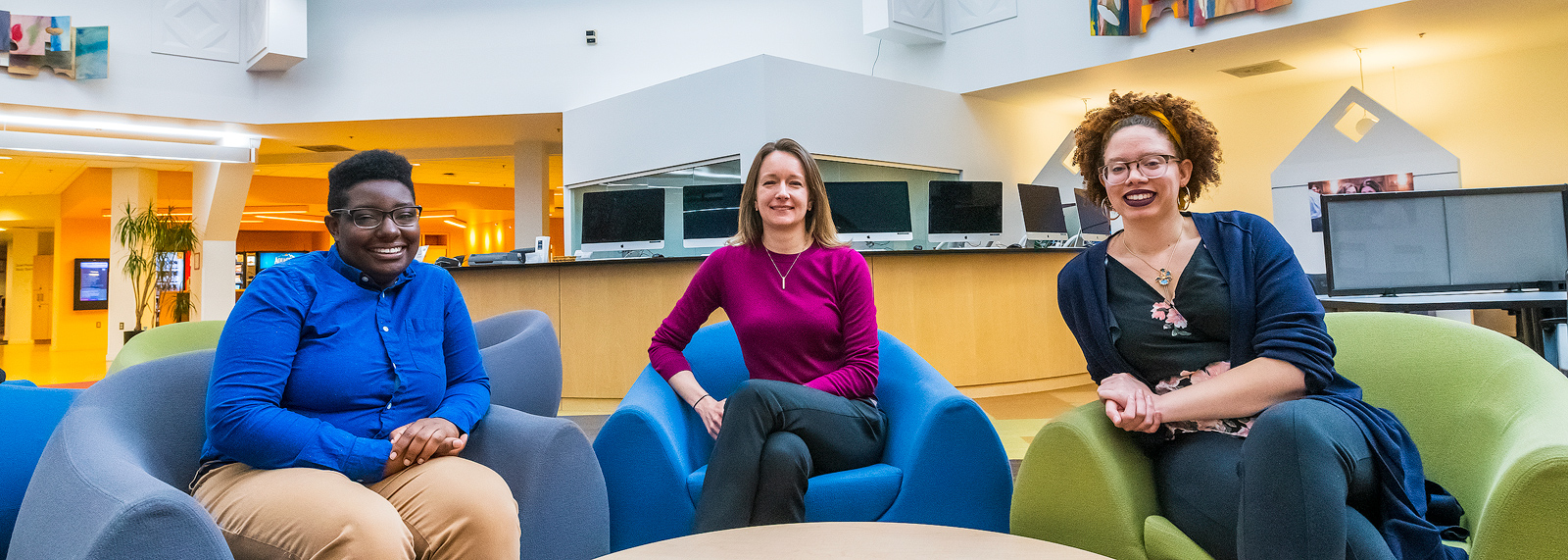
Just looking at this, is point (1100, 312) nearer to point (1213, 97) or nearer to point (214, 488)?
point (214, 488)

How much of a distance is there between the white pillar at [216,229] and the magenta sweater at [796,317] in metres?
9.49

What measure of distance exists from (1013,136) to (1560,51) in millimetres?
4117

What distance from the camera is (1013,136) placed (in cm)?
781

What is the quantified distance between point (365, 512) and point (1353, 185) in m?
7.82

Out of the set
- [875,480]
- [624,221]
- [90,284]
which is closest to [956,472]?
[875,480]

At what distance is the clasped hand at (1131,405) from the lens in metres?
1.45

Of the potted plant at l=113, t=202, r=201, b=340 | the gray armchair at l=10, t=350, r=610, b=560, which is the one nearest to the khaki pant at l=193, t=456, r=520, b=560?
the gray armchair at l=10, t=350, r=610, b=560

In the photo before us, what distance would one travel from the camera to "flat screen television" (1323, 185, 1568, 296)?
2822 mm

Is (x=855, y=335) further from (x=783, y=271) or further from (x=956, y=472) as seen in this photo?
(x=956, y=472)

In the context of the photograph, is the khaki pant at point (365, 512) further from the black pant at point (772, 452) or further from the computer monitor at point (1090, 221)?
the computer monitor at point (1090, 221)

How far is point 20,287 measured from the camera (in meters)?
15.9

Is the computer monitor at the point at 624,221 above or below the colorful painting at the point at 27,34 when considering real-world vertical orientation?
below

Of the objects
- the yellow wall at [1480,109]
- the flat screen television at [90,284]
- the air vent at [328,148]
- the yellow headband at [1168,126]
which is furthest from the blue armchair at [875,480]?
the flat screen television at [90,284]

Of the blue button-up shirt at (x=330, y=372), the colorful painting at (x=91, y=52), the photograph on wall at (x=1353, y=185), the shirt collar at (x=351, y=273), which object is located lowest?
A: the blue button-up shirt at (x=330, y=372)
